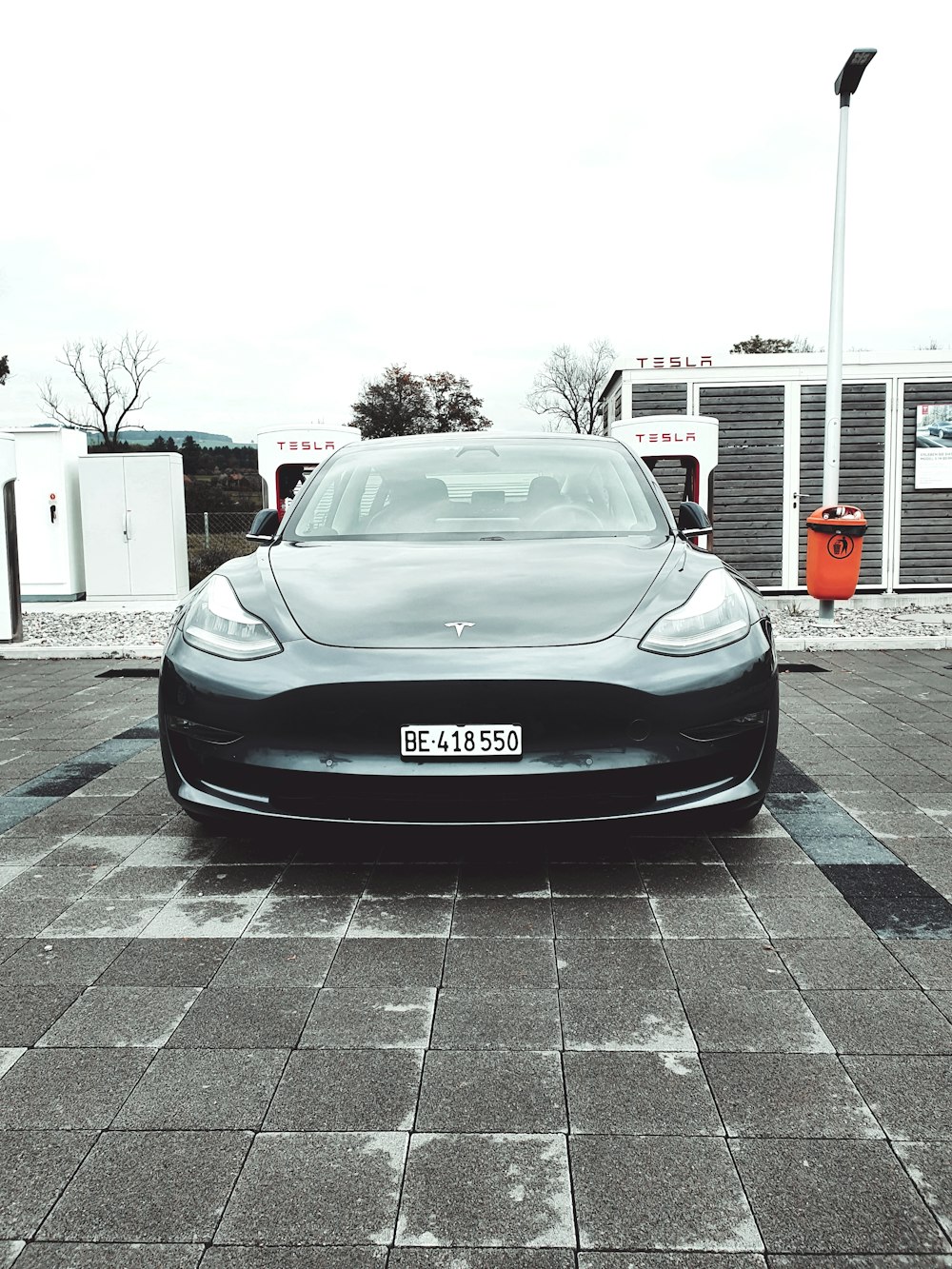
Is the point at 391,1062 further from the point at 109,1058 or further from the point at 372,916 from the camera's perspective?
the point at 372,916

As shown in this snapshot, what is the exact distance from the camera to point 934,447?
45.7 feet

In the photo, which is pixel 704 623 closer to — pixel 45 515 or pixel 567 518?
pixel 567 518

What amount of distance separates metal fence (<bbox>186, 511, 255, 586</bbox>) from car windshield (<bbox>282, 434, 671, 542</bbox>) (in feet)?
42.4

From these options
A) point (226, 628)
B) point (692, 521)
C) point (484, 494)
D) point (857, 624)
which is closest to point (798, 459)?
point (857, 624)

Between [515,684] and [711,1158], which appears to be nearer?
[711,1158]

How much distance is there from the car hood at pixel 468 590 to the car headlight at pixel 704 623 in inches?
4.7

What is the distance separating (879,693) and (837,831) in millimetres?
3073

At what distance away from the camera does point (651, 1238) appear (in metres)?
1.67

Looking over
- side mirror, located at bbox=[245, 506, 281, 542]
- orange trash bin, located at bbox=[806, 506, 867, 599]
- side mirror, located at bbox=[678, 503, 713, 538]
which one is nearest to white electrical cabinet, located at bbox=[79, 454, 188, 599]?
orange trash bin, located at bbox=[806, 506, 867, 599]

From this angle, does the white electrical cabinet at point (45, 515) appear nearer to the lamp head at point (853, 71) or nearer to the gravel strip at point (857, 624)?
the gravel strip at point (857, 624)

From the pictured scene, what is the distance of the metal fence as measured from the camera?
712 inches

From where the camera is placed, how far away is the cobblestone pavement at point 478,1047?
1704 millimetres

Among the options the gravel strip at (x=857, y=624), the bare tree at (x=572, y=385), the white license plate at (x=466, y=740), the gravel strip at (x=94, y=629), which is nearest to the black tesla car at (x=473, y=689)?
the white license plate at (x=466, y=740)

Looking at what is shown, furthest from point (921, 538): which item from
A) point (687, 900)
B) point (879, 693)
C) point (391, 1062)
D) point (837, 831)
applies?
point (391, 1062)
